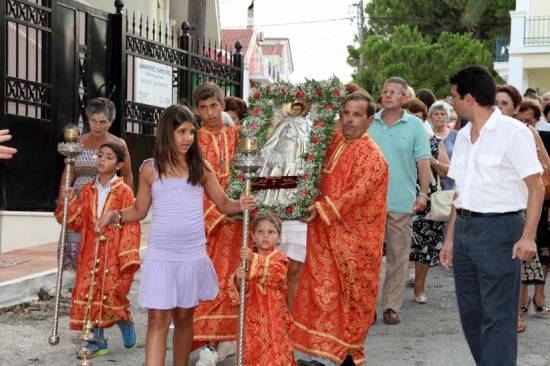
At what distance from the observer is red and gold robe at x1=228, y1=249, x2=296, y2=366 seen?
6.30 metres

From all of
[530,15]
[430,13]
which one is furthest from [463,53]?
[430,13]

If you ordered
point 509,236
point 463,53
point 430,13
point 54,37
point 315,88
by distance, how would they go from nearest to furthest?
point 509,236 → point 315,88 → point 54,37 → point 463,53 → point 430,13

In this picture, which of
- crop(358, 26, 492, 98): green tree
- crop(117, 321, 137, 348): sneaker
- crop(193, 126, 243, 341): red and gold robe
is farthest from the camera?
crop(358, 26, 492, 98): green tree

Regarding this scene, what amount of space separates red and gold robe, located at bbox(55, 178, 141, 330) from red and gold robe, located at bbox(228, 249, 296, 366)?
4.16ft

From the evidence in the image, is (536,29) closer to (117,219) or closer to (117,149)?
(117,149)

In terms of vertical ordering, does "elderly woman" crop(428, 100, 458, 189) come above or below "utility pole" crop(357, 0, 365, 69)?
below

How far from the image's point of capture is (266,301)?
641 cm

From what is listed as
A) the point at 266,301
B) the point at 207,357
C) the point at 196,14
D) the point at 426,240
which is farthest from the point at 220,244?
the point at 196,14

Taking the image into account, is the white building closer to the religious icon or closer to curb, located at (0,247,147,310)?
curb, located at (0,247,147,310)

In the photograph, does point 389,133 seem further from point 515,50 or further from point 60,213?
point 515,50

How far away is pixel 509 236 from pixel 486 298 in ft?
1.23

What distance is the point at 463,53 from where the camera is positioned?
40.1 metres

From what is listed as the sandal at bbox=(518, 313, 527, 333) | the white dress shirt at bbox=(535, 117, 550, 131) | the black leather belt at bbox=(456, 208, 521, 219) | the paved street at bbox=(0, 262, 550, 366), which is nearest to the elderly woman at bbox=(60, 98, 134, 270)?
the paved street at bbox=(0, 262, 550, 366)

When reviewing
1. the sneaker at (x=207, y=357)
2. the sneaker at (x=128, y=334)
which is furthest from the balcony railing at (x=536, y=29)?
the sneaker at (x=207, y=357)
